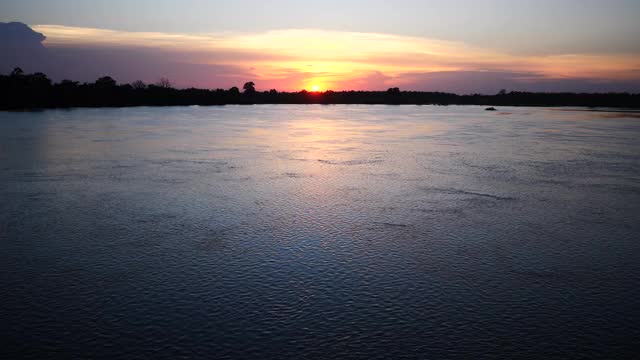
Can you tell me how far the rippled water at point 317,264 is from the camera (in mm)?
6918

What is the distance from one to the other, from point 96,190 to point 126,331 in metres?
10.7

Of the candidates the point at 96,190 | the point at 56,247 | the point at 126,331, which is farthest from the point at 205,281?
the point at 96,190

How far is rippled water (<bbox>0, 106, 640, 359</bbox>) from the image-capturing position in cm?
692

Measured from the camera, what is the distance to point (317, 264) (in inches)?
381

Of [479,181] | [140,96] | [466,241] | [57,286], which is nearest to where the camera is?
[57,286]

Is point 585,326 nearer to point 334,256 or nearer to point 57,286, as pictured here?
point 334,256

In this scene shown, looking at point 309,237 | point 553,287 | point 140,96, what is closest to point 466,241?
point 553,287

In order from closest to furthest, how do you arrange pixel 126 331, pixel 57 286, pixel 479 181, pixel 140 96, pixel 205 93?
pixel 126 331
pixel 57 286
pixel 479 181
pixel 140 96
pixel 205 93

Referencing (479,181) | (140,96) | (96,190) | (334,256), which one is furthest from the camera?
(140,96)

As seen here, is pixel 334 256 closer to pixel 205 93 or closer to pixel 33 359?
pixel 33 359

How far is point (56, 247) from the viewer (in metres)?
10.5

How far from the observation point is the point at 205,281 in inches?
348

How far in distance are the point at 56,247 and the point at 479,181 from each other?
47.1 feet

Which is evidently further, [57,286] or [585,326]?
[57,286]
